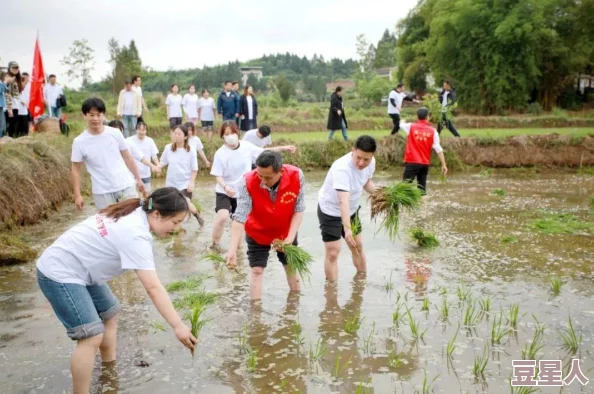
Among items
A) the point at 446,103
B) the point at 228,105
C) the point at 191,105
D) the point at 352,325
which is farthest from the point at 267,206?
the point at 446,103

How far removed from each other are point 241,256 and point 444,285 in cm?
282

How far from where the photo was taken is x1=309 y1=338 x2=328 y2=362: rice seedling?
Answer: 4.83 metres

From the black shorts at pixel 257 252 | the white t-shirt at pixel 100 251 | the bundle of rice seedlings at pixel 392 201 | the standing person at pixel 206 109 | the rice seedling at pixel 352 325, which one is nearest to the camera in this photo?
the white t-shirt at pixel 100 251

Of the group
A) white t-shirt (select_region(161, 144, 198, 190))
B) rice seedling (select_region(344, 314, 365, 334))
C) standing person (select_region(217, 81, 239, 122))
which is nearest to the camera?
rice seedling (select_region(344, 314, 365, 334))

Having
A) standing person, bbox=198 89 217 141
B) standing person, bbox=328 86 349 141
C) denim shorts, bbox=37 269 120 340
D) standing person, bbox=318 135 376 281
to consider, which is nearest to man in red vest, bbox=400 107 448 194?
standing person, bbox=318 135 376 281

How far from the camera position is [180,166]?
29.3 ft

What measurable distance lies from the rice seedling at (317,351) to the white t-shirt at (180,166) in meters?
4.49

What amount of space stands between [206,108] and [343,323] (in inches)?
521

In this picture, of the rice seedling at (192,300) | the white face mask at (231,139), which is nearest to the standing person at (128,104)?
the white face mask at (231,139)

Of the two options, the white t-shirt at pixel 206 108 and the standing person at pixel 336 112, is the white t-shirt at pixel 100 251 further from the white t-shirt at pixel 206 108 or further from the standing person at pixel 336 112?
the white t-shirt at pixel 206 108

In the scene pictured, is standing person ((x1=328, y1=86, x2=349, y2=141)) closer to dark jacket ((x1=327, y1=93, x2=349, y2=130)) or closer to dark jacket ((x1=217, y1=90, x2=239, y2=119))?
dark jacket ((x1=327, y1=93, x2=349, y2=130))

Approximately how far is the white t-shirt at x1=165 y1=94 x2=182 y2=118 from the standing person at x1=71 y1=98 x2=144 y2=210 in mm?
11218

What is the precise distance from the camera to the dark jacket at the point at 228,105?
672 inches

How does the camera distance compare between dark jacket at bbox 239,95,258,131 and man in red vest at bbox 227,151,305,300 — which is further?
dark jacket at bbox 239,95,258,131
